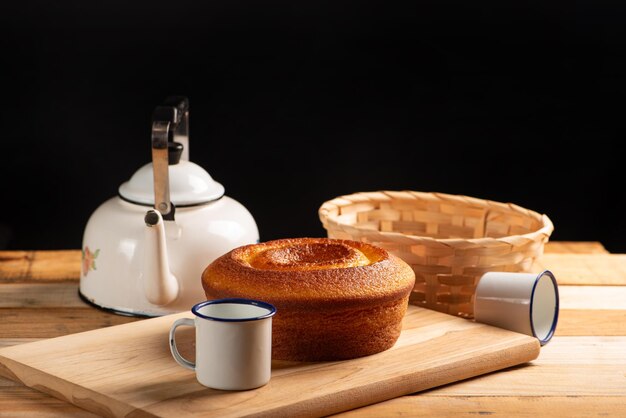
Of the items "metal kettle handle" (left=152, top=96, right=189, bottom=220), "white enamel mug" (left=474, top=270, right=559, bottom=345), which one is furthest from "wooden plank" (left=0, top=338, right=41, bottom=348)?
"white enamel mug" (left=474, top=270, right=559, bottom=345)

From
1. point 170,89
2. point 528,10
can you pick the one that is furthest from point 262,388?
point 528,10

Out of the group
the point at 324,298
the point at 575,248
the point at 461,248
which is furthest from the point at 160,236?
the point at 575,248

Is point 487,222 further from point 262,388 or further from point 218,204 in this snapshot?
point 262,388

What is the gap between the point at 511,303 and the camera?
1365mm

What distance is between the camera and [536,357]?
131cm

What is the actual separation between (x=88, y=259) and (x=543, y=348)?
2.28 feet

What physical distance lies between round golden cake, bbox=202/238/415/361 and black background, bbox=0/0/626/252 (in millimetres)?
967

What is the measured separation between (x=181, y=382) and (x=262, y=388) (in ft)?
0.32

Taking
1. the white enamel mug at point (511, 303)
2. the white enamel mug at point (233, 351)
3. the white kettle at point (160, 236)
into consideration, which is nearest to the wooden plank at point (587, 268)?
the white enamel mug at point (511, 303)

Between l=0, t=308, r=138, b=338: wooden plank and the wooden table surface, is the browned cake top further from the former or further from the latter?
l=0, t=308, r=138, b=338: wooden plank

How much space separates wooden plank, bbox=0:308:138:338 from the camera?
141cm

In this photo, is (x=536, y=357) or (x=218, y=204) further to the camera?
(x=218, y=204)

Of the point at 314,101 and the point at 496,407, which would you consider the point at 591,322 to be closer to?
the point at 496,407

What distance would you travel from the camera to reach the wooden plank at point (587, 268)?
175cm
